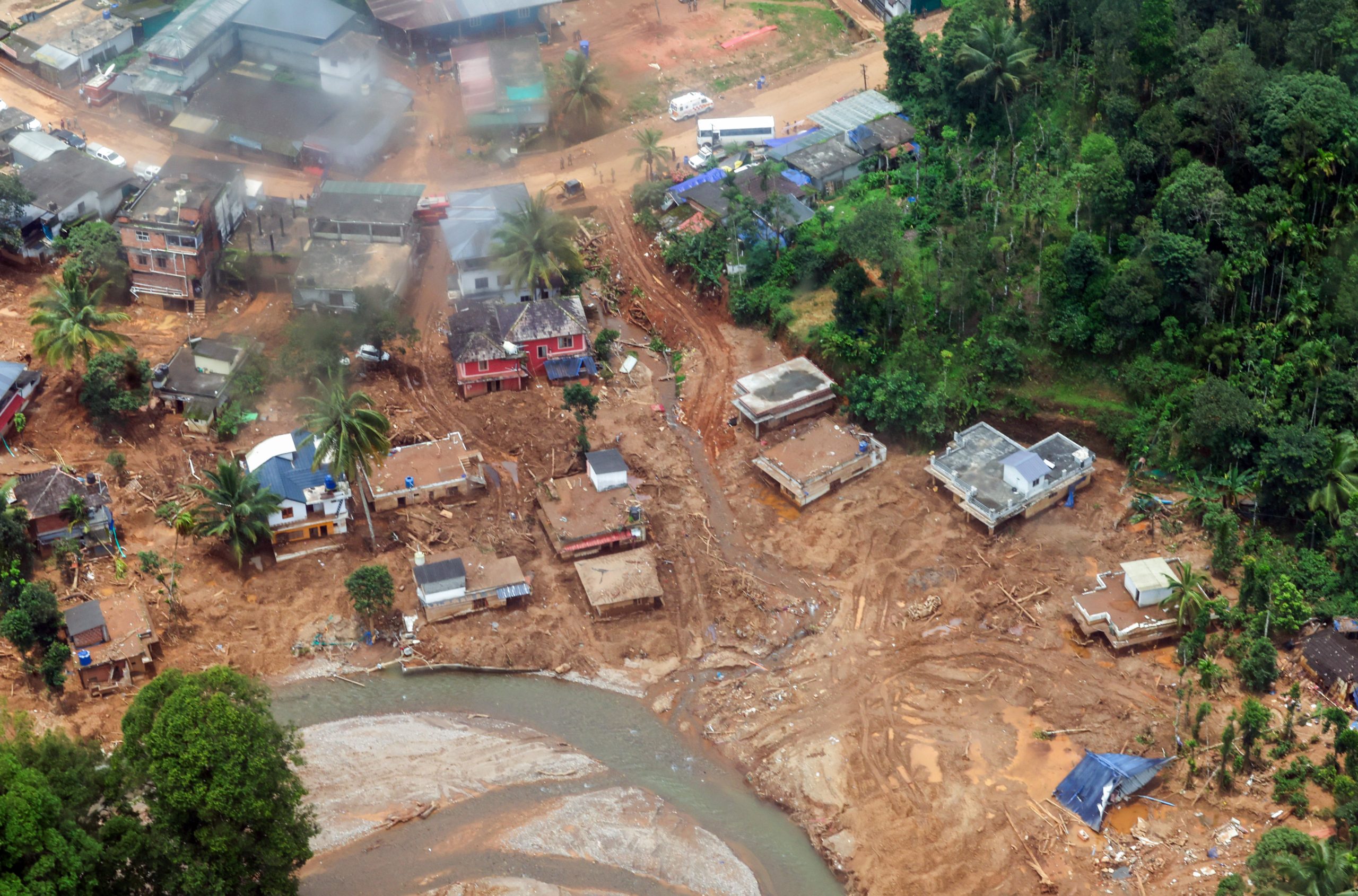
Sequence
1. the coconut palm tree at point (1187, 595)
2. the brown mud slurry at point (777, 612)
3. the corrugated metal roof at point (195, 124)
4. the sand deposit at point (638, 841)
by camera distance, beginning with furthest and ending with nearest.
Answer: the corrugated metal roof at point (195, 124) → the coconut palm tree at point (1187, 595) → the brown mud slurry at point (777, 612) → the sand deposit at point (638, 841)

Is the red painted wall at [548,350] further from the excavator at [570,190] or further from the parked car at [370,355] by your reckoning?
the excavator at [570,190]

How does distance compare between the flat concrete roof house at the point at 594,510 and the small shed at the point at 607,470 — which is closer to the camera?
the flat concrete roof house at the point at 594,510

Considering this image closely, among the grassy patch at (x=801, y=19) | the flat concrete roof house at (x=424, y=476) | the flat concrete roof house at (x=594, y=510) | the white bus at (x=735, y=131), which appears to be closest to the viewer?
the flat concrete roof house at (x=594, y=510)

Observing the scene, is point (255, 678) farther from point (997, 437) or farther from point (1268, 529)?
point (1268, 529)

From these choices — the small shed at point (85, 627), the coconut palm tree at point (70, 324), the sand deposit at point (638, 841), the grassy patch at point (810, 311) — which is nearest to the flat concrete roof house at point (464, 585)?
the sand deposit at point (638, 841)

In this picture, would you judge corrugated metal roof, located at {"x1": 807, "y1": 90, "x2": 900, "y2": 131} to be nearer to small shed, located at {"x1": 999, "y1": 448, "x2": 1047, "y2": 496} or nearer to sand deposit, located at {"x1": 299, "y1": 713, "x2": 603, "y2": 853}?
small shed, located at {"x1": 999, "y1": 448, "x2": 1047, "y2": 496}

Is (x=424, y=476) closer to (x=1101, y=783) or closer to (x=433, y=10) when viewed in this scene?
(x=1101, y=783)
